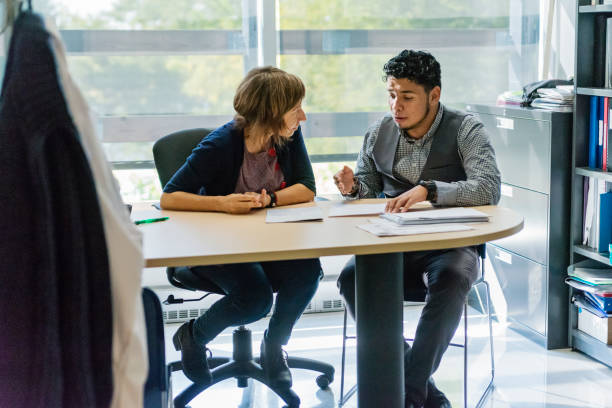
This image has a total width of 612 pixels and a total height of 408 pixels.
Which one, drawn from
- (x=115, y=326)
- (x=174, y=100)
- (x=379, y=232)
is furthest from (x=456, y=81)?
(x=115, y=326)

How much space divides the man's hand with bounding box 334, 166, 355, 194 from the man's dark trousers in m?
0.31

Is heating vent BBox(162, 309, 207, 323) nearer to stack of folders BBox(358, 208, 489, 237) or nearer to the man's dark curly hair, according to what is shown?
the man's dark curly hair

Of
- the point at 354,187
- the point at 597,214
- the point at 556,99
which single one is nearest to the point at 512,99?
the point at 556,99

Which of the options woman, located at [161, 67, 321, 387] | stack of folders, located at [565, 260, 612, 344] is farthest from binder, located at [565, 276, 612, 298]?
woman, located at [161, 67, 321, 387]

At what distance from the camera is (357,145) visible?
3.85 meters

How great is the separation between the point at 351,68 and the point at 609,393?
190cm

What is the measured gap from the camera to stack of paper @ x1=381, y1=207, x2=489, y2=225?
2.07 m

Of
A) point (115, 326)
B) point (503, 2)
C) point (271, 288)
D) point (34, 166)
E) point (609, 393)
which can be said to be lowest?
point (609, 393)

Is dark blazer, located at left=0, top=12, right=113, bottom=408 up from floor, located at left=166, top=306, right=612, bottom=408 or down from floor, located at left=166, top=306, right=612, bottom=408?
up

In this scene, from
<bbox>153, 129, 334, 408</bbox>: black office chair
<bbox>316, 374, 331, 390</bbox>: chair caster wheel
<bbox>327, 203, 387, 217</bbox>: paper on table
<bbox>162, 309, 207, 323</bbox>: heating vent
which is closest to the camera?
<bbox>327, 203, 387, 217</bbox>: paper on table

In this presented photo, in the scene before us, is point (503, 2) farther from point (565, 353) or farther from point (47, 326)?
point (47, 326)

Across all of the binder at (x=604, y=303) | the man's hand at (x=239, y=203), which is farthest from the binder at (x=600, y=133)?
the man's hand at (x=239, y=203)

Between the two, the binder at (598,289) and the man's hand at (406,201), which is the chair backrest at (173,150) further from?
the binder at (598,289)

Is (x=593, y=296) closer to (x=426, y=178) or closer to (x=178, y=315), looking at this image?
(x=426, y=178)
